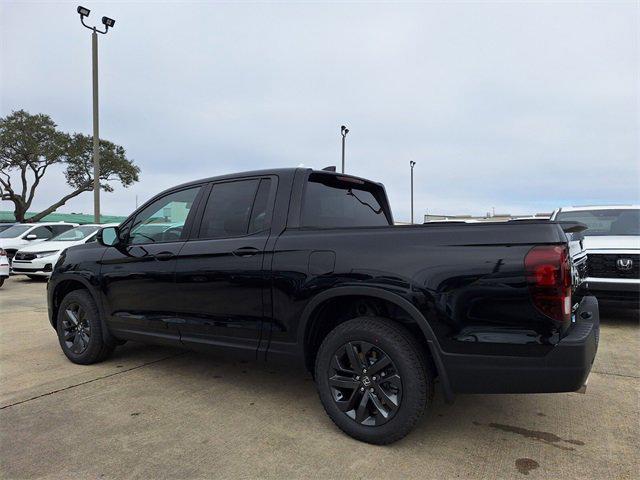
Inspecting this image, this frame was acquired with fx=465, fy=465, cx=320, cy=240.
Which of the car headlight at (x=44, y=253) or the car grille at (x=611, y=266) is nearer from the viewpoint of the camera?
the car grille at (x=611, y=266)

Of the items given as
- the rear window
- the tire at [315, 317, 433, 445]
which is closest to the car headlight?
the rear window

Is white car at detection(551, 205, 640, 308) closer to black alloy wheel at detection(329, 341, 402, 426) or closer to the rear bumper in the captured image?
the rear bumper

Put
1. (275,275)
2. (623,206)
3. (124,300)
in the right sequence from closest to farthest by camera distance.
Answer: (275,275) → (124,300) → (623,206)

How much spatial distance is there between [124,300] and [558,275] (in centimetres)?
351

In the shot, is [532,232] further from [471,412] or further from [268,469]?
[268,469]

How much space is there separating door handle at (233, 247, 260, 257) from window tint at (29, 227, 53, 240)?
12656 millimetres

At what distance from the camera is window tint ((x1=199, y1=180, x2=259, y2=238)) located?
3.66 m

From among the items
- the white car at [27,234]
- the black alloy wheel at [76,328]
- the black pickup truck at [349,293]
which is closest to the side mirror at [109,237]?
the black pickup truck at [349,293]

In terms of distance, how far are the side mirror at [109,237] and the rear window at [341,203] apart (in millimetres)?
2020

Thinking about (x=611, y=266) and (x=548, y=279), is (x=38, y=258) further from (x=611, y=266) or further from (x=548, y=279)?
(x=548, y=279)

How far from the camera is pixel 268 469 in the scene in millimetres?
2631

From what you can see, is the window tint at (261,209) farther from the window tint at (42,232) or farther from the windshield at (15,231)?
the windshield at (15,231)

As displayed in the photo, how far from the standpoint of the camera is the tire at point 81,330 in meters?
4.46

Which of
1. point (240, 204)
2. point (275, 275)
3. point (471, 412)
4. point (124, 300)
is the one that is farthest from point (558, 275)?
point (124, 300)
